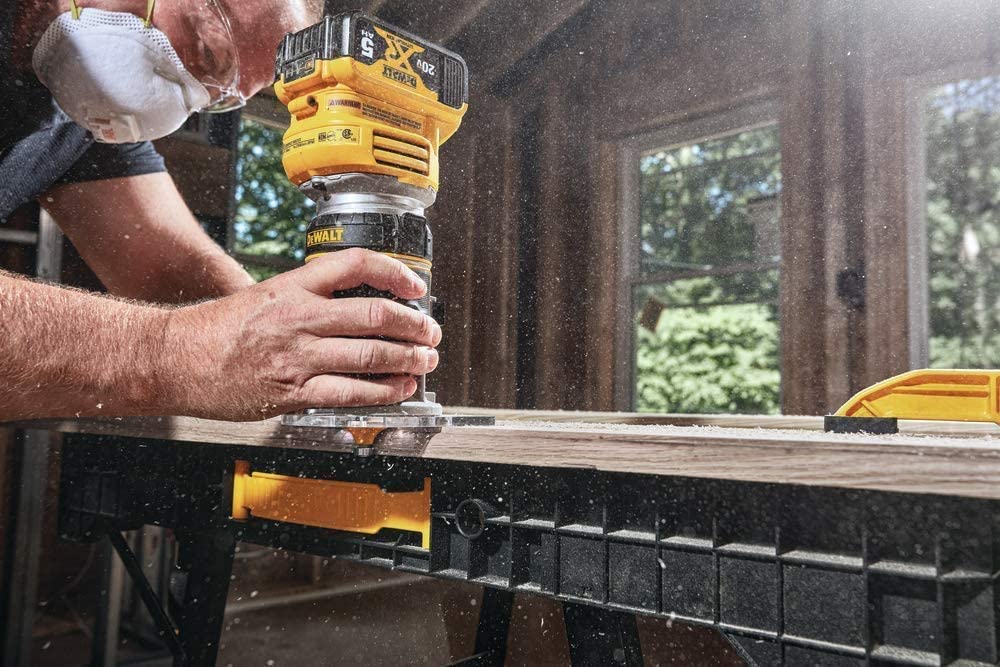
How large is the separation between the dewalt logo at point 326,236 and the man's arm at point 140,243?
2.35ft

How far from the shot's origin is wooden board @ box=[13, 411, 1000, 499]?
0.41 metres

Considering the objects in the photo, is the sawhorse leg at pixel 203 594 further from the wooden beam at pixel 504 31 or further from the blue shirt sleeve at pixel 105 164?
the wooden beam at pixel 504 31

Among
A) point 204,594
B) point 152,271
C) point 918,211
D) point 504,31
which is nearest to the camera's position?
point 204,594

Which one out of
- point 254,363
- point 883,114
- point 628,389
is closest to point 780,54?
point 883,114

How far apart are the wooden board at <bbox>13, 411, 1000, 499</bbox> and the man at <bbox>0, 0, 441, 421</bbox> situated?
0.30 feet

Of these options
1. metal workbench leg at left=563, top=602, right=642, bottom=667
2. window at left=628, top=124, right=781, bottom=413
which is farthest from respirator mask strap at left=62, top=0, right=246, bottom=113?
window at left=628, top=124, right=781, bottom=413

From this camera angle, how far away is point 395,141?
728 millimetres

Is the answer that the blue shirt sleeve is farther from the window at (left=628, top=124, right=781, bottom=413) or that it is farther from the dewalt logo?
the window at (left=628, top=124, right=781, bottom=413)

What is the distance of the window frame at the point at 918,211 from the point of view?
2.33 metres

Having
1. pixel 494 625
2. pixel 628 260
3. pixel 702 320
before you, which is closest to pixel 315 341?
pixel 494 625

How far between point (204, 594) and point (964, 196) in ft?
8.42

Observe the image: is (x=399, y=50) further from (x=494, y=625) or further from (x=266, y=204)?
(x=266, y=204)

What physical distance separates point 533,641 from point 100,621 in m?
1.52

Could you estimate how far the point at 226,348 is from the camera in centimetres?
70
